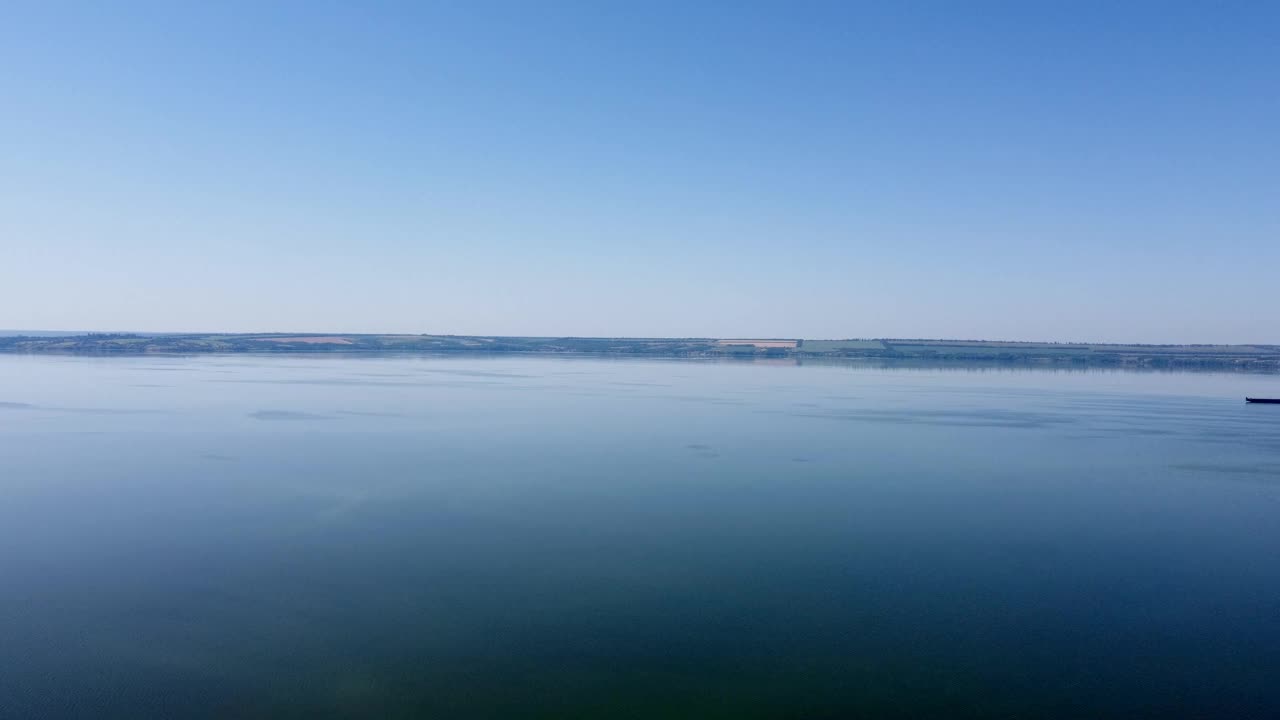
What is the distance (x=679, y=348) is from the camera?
299 ft

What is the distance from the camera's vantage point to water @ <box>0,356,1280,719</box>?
16.9 feet

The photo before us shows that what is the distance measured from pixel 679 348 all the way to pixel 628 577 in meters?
83.9

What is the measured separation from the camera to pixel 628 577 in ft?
24.1

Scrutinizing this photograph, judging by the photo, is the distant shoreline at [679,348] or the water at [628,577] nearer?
the water at [628,577]

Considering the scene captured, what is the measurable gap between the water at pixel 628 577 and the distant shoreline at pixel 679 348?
64.4 m

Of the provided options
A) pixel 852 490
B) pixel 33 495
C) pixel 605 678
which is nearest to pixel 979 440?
pixel 852 490

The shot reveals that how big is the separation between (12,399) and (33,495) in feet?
58.3

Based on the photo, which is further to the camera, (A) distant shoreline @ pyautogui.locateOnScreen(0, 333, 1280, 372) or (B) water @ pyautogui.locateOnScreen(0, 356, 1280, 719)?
(A) distant shoreline @ pyautogui.locateOnScreen(0, 333, 1280, 372)

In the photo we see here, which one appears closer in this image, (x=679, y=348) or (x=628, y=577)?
(x=628, y=577)

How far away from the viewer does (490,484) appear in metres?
11.8

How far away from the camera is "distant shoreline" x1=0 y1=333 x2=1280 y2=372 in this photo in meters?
71.8

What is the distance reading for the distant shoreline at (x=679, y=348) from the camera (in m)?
71.8

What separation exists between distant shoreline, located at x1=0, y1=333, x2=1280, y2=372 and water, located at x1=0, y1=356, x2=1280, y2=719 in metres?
64.4

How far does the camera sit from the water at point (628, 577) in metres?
5.15
